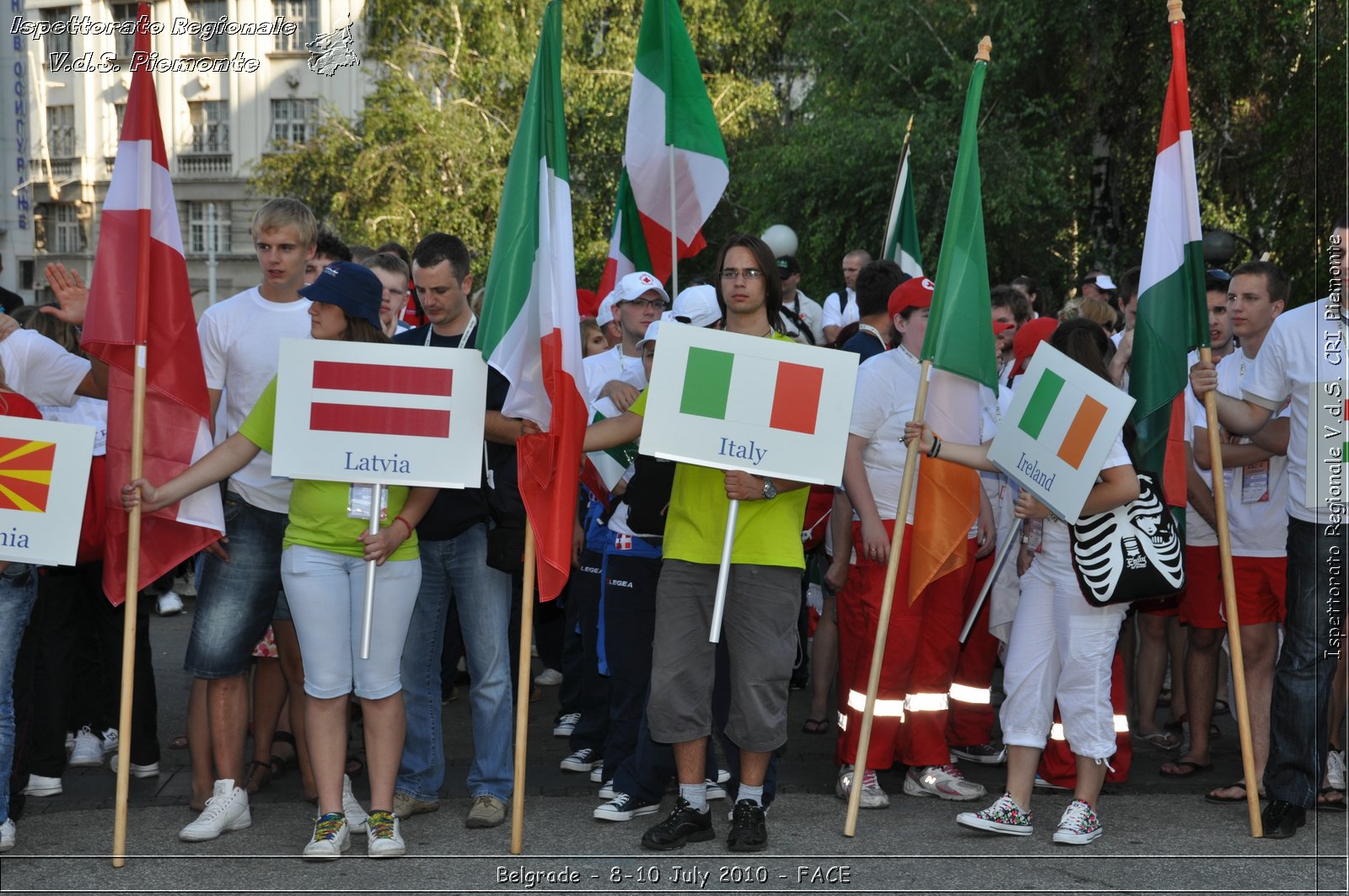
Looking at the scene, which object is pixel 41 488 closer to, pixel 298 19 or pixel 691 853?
pixel 691 853

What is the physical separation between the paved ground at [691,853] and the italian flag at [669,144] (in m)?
2.55

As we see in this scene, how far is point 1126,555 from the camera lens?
5238mm

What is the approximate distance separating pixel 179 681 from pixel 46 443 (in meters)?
3.33

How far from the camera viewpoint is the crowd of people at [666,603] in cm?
514

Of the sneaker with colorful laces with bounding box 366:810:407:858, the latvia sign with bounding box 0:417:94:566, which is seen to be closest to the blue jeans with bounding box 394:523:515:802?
the sneaker with colorful laces with bounding box 366:810:407:858

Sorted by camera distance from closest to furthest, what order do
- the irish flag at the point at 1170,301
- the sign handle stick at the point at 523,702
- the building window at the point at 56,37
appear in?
1. the sign handle stick at the point at 523,702
2. the irish flag at the point at 1170,301
3. the building window at the point at 56,37

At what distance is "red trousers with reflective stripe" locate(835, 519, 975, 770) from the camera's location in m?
5.80

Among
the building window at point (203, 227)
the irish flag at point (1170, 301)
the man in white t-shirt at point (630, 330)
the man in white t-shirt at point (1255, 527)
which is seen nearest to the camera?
the irish flag at point (1170, 301)

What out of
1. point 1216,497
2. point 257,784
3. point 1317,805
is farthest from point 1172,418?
point 257,784

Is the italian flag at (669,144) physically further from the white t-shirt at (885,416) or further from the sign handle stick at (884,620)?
the sign handle stick at (884,620)

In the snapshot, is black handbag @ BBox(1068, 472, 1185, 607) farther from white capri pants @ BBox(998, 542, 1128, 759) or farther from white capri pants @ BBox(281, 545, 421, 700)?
white capri pants @ BBox(281, 545, 421, 700)

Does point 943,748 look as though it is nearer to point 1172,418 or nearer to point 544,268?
point 1172,418

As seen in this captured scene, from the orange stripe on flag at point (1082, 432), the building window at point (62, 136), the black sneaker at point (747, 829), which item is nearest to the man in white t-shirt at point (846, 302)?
the orange stripe on flag at point (1082, 432)

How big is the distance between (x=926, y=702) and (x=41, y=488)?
3435 mm
